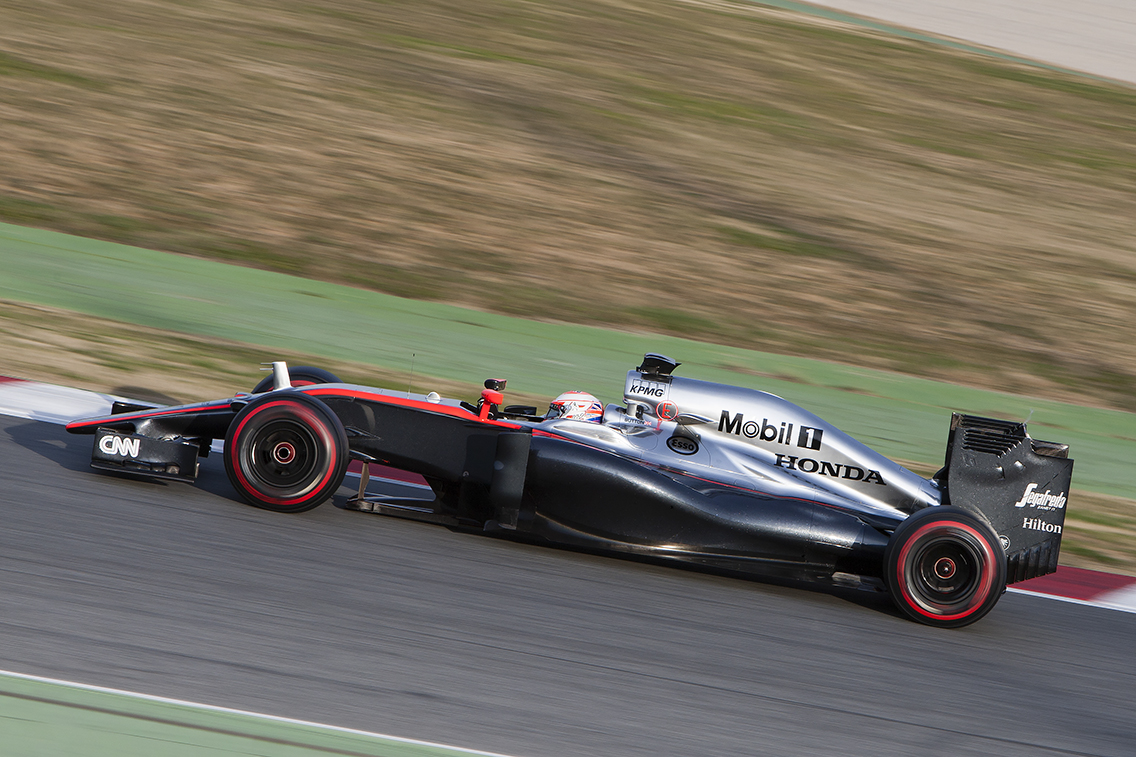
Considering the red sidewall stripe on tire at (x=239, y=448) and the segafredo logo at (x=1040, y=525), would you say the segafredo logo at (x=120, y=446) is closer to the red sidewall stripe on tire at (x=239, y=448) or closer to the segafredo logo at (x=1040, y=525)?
the red sidewall stripe on tire at (x=239, y=448)

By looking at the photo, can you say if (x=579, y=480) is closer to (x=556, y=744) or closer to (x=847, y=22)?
(x=556, y=744)

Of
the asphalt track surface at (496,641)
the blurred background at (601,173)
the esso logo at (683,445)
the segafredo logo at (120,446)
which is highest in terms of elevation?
the blurred background at (601,173)

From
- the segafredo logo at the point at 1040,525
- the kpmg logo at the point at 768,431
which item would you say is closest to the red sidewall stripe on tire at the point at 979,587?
the segafredo logo at the point at 1040,525

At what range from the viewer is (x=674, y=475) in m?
5.25

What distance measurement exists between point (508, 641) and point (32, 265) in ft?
24.4

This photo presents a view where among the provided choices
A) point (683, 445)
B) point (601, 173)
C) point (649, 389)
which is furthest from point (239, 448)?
point (601, 173)

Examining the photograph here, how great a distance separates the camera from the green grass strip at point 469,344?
8.85 meters

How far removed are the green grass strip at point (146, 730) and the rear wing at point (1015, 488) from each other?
3.02 metres

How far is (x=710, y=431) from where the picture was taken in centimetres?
546

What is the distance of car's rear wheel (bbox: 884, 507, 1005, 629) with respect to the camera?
4945mm

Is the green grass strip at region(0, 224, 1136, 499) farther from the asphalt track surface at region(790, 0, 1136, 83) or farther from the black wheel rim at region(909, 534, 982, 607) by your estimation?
the asphalt track surface at region(790, 0, 1136, 83)

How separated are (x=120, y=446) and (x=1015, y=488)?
433 centimetres

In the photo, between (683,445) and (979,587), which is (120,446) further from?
(979,587)

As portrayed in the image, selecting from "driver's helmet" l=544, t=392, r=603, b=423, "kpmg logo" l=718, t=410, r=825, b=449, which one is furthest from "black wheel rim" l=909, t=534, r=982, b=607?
"driver's helmet" l=544, t=392, r=603, b=423
